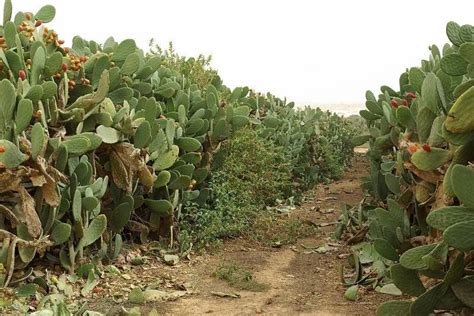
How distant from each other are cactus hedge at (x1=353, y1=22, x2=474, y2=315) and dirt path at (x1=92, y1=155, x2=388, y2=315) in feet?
2.09

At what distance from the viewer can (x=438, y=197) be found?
470cm

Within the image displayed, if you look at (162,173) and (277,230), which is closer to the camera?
(162,173)

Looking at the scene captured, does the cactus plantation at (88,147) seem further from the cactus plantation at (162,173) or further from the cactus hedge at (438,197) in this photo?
the cactus hedge at (438,197)

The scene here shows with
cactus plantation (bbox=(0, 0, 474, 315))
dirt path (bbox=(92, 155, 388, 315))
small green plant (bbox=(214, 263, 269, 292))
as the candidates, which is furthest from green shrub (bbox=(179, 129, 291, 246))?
small green plant (bbox=(214, 263, 269, 292))

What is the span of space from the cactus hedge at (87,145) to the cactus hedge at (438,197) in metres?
2.42

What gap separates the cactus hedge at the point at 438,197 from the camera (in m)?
3.29

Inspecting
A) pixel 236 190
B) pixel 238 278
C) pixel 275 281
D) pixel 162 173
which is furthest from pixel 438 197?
pixel 236 190

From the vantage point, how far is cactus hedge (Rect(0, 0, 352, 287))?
4895 mm

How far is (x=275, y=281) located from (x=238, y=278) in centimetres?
39

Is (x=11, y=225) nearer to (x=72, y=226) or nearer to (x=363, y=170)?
(x=72, y=226)

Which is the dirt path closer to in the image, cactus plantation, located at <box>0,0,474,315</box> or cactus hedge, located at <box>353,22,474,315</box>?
cactus plantation, located at <box>0,0,474,315</box>

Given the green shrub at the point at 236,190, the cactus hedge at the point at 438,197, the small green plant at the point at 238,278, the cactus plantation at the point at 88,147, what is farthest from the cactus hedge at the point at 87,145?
the cactus hedge at the point at 438,197

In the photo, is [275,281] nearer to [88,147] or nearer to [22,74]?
[88,147]

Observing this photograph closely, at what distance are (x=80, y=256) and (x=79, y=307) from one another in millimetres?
790
